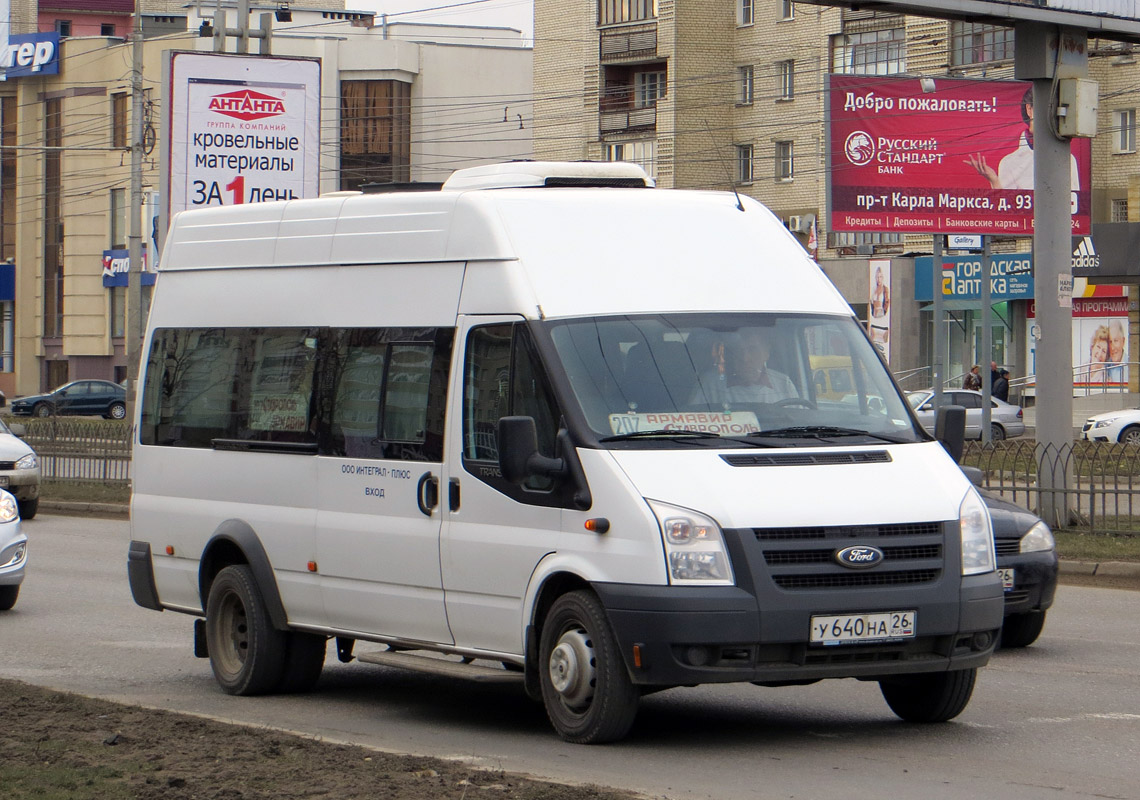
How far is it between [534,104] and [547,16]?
11.6 feet

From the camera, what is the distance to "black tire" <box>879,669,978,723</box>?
27.3ft

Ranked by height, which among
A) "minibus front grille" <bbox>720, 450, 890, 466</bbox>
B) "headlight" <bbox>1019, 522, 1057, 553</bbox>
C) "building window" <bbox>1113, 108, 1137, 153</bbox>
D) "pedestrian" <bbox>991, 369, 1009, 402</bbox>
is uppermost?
"building window" <bbox>1113, 108, 1137, 153</bbox>

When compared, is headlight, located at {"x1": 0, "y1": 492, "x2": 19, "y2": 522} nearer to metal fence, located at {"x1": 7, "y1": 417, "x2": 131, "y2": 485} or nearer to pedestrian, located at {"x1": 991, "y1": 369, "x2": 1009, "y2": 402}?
metal fence, located at {"x1": 7, "y1": 417, "x2": 131, "y2": 485}

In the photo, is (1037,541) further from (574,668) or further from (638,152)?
(638,152)

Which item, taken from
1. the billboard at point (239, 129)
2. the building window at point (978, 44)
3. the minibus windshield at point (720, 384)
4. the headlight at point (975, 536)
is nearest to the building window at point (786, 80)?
the building window at point (978, 44)

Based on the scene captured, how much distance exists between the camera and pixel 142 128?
41281 millimetres

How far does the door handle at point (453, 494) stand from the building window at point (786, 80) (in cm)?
5351

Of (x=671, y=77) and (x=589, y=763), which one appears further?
(x=671, y=77)

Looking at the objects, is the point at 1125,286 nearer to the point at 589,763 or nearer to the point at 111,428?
the point at 111,428

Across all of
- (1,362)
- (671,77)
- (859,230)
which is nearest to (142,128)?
(859,230)

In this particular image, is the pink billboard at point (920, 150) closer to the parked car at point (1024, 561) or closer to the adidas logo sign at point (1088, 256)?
the adidas logo sign at point (1088, 256)

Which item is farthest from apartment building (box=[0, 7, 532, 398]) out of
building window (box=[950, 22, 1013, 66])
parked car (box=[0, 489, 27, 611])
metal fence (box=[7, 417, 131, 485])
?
parked car (box=[0, 489, 27, 611])

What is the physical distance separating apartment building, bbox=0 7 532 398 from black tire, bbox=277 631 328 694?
59912 millimetres

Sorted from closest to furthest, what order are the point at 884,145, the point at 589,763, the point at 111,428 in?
the point at 589,763, the point at 111,428, the point at 884,145
